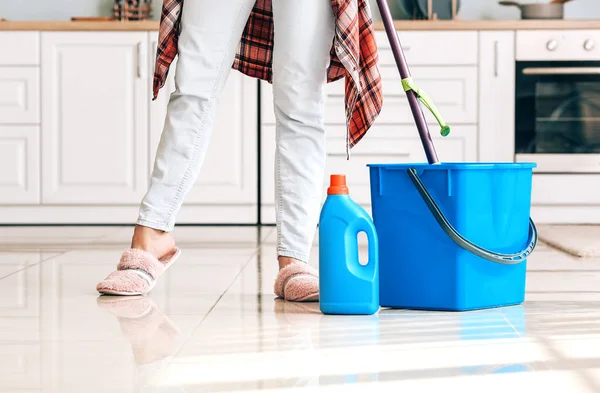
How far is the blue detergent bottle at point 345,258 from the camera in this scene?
4.93 ft

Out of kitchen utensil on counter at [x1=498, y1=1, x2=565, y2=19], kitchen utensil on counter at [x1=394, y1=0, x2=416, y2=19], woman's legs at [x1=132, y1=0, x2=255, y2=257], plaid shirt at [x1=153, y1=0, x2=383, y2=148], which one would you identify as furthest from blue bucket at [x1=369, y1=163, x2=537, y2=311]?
kitchen utensil on counter at [x1=394, y1=0, x2=416, y2=19]

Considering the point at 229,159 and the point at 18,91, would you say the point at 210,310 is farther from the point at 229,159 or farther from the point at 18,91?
the point at 18,91

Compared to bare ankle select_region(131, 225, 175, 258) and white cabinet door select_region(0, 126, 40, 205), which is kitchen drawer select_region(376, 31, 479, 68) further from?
bare ankle select_region(131, 225, 175, 258)

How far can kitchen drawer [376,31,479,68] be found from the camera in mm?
3809

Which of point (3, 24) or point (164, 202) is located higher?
point (3, 24)

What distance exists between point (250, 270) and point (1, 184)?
1998 mm

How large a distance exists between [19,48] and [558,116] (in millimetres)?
2288

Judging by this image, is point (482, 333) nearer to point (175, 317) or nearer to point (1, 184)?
point (175, 317)

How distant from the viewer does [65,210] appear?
3850 mm

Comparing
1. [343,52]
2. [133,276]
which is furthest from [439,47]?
[133,276]

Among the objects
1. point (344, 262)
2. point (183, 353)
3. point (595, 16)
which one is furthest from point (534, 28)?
point (183, 353)

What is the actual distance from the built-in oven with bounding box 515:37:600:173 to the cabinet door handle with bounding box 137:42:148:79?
5.14 feet

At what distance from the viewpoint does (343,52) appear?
175 cm

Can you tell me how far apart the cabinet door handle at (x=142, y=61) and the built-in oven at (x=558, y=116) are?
1566 mm
